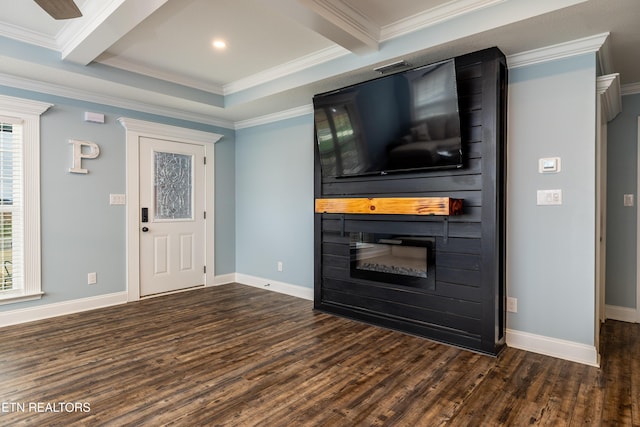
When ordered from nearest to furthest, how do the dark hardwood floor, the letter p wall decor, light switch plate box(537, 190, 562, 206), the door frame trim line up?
the dark hardwood floor, light switch plate box(537, 190, 562, 206), the letter p wall decor, the door frame trim

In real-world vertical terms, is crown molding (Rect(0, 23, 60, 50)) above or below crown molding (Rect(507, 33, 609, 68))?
above

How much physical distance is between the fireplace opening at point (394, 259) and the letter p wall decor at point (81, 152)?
295 centimetres

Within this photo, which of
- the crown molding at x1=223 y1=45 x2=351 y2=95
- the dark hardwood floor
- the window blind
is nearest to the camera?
the dark hardwood floor

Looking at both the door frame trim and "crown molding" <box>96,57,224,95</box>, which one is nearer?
"crown molding" <box>96,57,224,95</box>

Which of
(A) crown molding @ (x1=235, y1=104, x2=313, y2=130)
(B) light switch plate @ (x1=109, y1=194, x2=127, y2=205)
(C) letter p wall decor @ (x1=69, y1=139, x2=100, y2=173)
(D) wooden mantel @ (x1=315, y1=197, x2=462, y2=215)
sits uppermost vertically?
(A) crown molding @ (x1=235, y1=104, x2=313, y2=130)

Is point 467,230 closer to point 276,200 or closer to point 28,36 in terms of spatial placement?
point 276,200

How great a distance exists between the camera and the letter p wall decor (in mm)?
3854

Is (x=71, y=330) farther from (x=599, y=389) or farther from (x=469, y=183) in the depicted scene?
(x=599, y=389)

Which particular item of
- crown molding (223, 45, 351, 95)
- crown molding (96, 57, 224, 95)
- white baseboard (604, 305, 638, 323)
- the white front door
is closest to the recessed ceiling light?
crown molding (223, 45, 351, 95)

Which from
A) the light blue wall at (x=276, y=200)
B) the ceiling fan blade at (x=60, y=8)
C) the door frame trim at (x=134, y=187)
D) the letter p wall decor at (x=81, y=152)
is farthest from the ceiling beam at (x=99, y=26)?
the light blue wall at (x=276, y=200)

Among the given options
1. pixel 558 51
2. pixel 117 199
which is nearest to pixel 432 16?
pixel 558 51

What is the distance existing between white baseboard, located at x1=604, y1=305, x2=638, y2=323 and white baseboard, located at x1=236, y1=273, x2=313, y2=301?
3.13m

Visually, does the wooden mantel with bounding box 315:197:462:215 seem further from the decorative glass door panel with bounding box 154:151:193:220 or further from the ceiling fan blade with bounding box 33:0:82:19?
the ceiling fan blade with bounding box 33:0:82:19

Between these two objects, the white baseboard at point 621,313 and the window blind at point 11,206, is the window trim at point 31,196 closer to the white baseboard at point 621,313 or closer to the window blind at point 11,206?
the window blind at point 11,206
